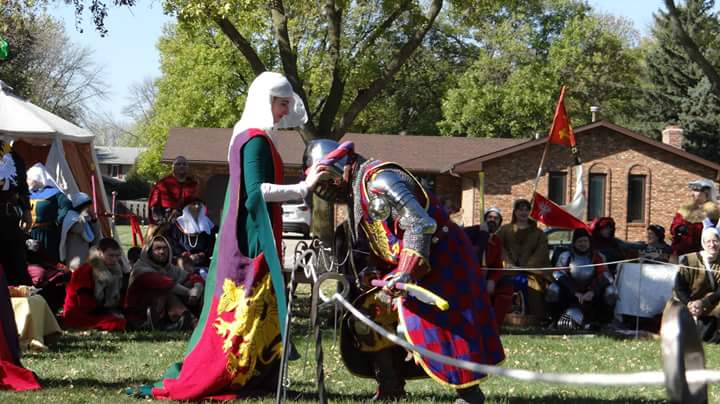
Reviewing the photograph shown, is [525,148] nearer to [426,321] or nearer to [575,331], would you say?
[575,331]

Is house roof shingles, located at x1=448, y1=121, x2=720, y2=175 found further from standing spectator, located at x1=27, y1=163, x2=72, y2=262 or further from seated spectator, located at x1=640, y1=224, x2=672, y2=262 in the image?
standing spectator, located at x1=27, y1=163, x2=72, y2=262

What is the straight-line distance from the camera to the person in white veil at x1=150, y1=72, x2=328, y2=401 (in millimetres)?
5973

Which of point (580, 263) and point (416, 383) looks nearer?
point (416, 383)

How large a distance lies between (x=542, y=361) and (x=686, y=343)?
6.33m

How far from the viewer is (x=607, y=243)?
12.7 meters

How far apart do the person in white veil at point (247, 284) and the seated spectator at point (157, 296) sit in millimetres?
4408

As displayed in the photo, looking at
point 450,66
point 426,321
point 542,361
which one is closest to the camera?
point 426,321

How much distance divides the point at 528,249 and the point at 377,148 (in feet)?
89.4

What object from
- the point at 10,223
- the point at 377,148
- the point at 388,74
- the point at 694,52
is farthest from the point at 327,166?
the point at 377,148

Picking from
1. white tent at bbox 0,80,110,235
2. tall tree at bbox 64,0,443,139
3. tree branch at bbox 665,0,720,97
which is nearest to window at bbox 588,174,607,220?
tall tree at bbox 64,0,443,139

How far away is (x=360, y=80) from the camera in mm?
22828

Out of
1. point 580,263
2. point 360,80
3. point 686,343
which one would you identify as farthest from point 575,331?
point 360,80

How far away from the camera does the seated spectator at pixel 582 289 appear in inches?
474

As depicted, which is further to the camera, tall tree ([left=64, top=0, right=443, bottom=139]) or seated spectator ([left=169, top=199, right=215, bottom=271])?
tall tree ([left=64, top=0, right=443, bottom=139])
